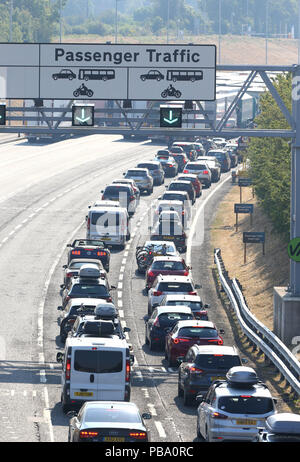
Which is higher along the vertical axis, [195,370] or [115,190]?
[115,190]

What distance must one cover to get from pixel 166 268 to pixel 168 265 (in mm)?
134

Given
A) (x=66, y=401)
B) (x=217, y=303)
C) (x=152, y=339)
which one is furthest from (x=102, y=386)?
(x=217, y=303)

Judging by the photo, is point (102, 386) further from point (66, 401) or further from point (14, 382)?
point (14, 382)

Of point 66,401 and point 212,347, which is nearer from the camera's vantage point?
point 66,401

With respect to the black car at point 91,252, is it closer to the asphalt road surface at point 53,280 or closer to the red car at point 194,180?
the asphalt road surface at point 53,280

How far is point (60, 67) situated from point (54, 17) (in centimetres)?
14947

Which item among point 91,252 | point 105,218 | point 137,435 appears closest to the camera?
point 137,435

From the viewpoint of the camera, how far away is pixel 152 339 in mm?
34594

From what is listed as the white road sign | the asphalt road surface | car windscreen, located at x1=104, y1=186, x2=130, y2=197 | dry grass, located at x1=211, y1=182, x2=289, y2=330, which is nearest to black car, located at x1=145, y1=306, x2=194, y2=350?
the asphalt road surface

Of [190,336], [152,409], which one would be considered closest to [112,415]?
[152,409]

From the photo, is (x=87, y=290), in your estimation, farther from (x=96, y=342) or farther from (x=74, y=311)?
(x=96, y=342)

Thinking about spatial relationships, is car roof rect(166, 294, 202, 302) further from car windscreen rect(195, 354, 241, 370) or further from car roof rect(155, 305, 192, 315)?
car windscreen rect(195, 354, 241, 370)

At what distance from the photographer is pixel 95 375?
85.1ft

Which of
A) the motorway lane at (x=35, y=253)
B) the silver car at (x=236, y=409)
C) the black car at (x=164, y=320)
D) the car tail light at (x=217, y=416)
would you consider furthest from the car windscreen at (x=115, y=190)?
the car tail light at (x=217, y=416)
